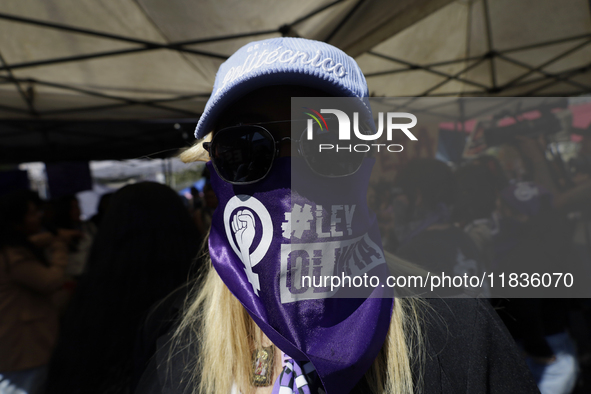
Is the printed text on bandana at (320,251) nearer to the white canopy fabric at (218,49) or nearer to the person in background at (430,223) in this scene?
the person in background at (430,223)

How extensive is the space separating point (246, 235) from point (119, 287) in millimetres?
860

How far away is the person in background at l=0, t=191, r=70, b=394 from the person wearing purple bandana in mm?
1764

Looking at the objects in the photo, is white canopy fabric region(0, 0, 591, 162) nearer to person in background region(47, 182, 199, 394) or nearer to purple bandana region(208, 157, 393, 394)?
person in background region(47, 182, 199, 394)

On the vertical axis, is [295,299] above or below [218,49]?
below

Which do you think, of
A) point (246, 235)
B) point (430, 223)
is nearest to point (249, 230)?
point (246, 235)

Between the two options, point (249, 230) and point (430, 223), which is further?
point (430, 223)

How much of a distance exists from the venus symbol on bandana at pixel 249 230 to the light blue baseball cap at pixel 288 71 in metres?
0.28

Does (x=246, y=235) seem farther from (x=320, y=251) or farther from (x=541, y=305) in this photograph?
(x=541, y=305)

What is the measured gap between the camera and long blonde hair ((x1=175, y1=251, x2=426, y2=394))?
2.83 ft

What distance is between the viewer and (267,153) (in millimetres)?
894

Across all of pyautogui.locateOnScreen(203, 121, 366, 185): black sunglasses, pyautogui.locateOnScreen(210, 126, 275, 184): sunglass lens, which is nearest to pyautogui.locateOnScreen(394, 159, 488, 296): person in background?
pyautogui.locateOnScreen(203, 121, 366, 185): black sunglasses

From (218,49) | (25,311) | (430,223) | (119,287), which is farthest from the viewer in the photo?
(218,49)

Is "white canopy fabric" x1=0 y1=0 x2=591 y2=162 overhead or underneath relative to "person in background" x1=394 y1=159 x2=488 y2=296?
overhead

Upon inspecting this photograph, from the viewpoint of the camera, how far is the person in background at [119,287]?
50.9 inches
